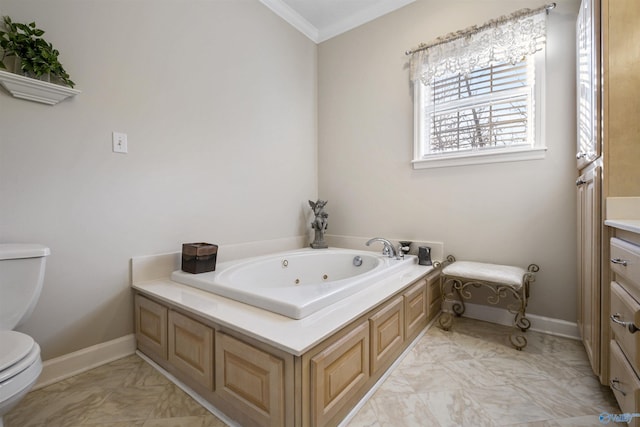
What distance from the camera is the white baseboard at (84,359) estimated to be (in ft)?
4.80

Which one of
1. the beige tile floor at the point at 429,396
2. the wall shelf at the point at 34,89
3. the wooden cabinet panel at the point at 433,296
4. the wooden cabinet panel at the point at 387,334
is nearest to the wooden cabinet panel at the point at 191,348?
the beige tile floor at the point at 429,396

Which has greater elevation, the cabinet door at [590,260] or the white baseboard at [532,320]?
the cabinet door at [590,260]

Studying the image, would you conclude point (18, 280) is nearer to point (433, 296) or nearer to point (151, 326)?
point (151, 326)

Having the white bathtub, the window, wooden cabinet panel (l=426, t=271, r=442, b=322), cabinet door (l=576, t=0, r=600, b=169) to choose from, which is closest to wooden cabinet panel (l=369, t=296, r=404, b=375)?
the white bathtub

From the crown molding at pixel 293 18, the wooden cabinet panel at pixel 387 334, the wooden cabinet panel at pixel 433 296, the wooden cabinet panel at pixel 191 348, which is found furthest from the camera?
the crown molding at pixel 293 18

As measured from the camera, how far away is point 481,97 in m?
2.26

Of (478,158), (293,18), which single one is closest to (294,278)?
(478,158)

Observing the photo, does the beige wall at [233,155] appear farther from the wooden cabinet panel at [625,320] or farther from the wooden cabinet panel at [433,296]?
the wooden cabinet panel at [625,320]

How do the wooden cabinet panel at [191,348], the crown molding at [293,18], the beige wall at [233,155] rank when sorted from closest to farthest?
the wooden cabinet panel at [191,348], the beige wall at [233,155], the crown molding at [293,18]

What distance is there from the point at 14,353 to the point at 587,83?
2.66 metres

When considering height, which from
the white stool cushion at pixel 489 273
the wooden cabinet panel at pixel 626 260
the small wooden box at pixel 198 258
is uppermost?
the wooden cabinet panel at pixel 626 260

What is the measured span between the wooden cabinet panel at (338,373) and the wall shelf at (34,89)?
1.76m

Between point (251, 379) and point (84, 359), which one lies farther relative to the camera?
point (84, 359)

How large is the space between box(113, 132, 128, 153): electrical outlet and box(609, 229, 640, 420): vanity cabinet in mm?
2413
